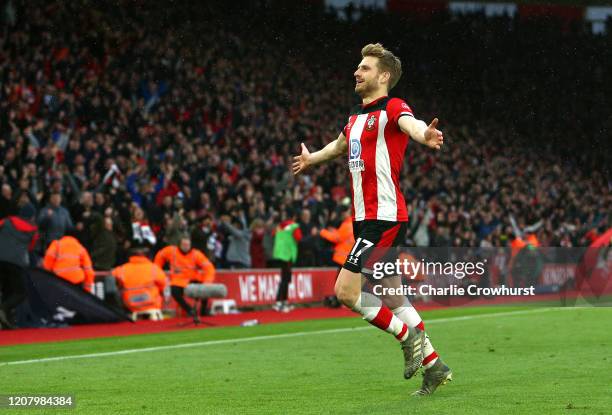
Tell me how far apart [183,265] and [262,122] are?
40.1 ft

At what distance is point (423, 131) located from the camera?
7.16 m

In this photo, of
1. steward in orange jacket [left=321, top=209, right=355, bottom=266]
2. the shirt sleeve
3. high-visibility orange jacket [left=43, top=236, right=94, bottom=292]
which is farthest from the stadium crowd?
the shirt sleeve

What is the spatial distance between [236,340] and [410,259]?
10.8 meters

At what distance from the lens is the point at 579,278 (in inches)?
1030

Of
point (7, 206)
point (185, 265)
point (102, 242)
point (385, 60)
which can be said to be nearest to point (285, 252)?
point (185, 265)

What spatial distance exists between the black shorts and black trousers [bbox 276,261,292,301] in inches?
556

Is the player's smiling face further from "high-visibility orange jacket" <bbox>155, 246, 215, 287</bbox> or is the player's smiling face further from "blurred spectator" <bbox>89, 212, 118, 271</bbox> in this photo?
"high-visibility orange jacket" <bbox>155, 246, 215, 287</bbox>

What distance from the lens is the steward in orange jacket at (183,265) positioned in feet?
63.1

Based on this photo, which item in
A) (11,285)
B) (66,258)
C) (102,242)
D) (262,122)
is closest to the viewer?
(11,285)

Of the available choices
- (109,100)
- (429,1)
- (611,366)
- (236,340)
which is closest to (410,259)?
(109,100)

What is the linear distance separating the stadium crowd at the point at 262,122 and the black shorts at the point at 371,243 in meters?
10.5

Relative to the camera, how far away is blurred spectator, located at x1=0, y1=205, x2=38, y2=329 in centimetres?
1667

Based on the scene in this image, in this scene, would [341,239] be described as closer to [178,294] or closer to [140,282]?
[178,294]

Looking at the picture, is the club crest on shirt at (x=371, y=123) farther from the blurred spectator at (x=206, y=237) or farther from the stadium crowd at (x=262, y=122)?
the blurred spectator at (x=206, y=237)
